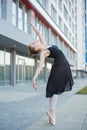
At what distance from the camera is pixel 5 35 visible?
2288cm

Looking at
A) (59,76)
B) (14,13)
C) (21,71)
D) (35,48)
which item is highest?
(14,13)

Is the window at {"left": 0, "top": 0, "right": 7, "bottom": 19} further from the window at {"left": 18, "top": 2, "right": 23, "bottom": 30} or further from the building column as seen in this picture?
the building column

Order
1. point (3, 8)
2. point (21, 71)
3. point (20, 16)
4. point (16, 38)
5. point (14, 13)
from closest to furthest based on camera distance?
point (3, 8), point (16, 38), point (14, 13), point (20, 16), point (21, 71)

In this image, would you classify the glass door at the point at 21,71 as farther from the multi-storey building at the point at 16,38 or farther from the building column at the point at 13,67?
the building column at the point at 13,67

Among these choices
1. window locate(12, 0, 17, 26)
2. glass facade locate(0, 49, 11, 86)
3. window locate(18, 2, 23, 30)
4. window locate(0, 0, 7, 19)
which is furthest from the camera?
window locate(18, 2, 23, 30)

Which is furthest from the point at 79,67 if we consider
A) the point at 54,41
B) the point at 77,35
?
the point at 54,41

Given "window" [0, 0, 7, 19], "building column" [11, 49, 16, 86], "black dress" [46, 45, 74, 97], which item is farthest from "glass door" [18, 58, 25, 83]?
"black dress" [46, 45, 74, 97]

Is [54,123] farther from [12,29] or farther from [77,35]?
[77,35]

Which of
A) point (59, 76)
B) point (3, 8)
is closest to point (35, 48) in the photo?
point (59, 76)

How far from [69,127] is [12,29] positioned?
18.8 metres

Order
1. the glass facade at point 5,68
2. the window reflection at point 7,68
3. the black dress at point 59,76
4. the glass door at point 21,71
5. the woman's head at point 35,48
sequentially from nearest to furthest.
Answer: the woman's head at point 35,48 → the black dress at point 59,76 → the glass facade at point 5,68 → the window reflection at point 7,68 → the glass door at point 21,71

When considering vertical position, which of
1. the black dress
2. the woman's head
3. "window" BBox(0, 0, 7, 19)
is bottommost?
the black dress

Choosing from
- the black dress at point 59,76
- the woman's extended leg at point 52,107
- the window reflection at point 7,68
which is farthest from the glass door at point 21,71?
the black dress at point 59,76

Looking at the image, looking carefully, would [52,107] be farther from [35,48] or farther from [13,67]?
[13,67]
